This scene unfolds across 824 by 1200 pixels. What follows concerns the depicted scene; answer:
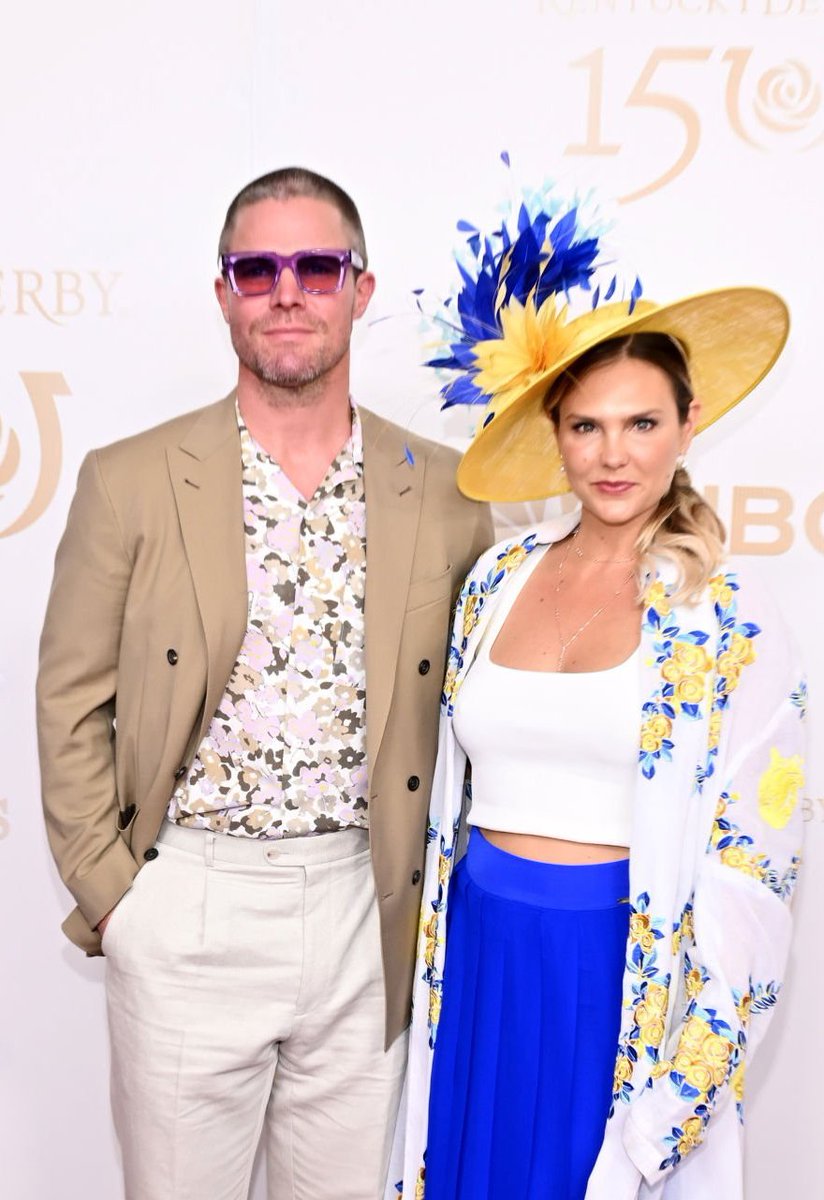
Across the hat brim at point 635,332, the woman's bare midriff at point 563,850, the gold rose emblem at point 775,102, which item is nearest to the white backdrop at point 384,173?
the gold rose emblem at point 775,102

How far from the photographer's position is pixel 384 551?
2.12 metres

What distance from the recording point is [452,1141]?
79.4 inches

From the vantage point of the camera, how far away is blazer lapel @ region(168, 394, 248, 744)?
2.04 meters

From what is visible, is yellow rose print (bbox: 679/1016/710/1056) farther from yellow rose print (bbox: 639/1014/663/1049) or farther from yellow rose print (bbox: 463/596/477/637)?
yellow rose print (bbox: 463/596/477/637)

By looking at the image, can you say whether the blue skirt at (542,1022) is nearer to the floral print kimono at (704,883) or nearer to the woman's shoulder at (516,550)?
the floral print kimono at (704,883)

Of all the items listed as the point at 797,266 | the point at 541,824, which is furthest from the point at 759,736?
the point at 797,266

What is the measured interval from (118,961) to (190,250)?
57.8 inches

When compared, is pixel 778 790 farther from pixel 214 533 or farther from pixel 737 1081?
pixel 214 533

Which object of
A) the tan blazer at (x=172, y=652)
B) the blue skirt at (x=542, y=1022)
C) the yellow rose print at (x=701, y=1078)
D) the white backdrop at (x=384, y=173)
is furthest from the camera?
the white backdrop at (x=384, y=173)

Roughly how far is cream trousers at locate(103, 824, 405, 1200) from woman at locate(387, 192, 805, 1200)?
0.11m

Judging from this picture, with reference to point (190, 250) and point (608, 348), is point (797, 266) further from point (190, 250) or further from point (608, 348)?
point (190, 250)

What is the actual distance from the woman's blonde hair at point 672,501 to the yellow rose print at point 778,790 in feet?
0.99

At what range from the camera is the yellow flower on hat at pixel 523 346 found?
198cm

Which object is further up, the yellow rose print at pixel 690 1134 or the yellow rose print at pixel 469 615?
the yellow rose print at pixel 469 615
